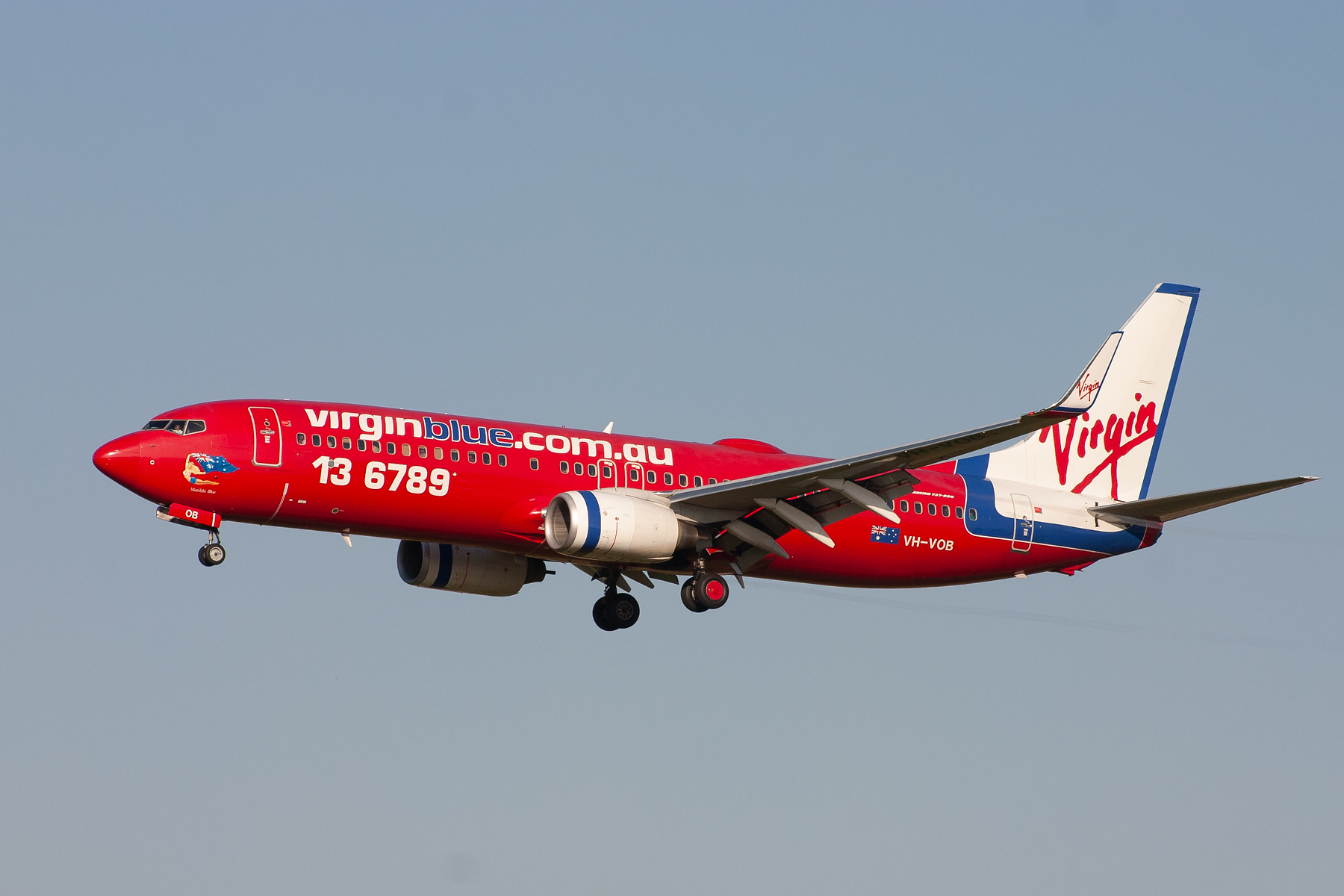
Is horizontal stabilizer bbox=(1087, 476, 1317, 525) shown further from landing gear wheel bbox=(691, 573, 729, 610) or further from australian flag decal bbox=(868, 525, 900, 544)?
landing gear wheel bbox=(691, 573, 729, 610)

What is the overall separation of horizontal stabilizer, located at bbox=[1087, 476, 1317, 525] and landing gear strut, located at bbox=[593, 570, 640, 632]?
1269cm

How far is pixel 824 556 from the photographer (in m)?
45.4

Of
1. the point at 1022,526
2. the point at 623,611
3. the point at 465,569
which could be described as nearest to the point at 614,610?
the point at 623,611

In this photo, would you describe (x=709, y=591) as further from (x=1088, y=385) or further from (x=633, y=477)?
(x=1088, y=385)

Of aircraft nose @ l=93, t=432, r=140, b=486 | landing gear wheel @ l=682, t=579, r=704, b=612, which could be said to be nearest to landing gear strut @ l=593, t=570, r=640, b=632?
landing gear wheel @ l=682, t=579, r=704, b=612

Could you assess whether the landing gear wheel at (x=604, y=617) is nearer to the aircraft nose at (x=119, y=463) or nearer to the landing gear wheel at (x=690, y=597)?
the landing gear wheel at (x=690, y=597)

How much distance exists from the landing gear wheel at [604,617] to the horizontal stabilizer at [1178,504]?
13.2 meters

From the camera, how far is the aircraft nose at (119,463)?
39.6 meters

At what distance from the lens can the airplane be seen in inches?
1572

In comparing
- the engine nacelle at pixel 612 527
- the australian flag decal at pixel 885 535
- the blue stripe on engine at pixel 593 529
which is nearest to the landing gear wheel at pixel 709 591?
the engine nacelle at pixel 612 527

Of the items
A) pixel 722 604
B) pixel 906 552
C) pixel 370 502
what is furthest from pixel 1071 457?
pixel 370 502

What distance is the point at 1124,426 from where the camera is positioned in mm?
50906

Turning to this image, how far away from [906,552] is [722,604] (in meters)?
5.60

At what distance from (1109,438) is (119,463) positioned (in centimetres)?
2710
